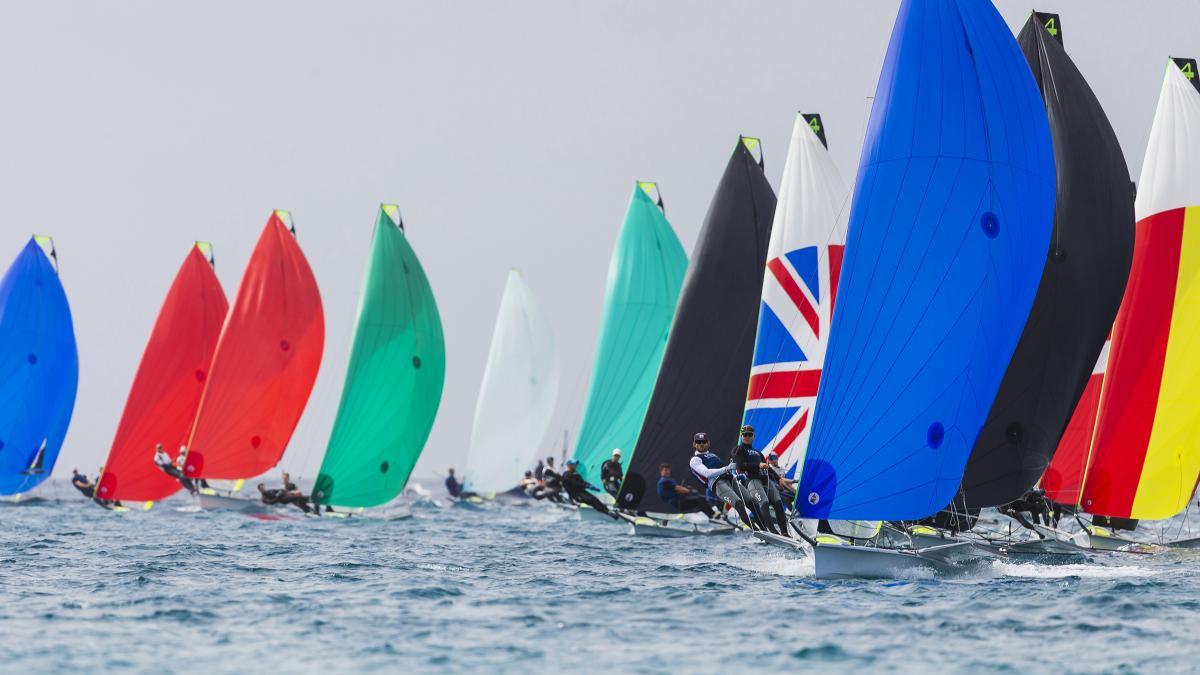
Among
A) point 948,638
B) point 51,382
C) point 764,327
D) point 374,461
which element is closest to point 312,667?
point 948,638

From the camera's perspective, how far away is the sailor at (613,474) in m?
33.5

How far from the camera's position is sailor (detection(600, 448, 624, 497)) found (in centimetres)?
3355

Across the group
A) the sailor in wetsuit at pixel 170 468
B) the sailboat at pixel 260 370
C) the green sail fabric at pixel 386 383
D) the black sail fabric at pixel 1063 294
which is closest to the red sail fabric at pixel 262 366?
the sailboat at pixel 260 370

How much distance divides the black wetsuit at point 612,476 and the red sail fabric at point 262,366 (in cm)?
1271

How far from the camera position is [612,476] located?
33750 millimetres

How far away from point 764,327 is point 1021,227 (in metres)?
10.2

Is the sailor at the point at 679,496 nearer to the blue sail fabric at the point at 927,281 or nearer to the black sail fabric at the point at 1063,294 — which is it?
the black sail fabric at the point at 1063,294

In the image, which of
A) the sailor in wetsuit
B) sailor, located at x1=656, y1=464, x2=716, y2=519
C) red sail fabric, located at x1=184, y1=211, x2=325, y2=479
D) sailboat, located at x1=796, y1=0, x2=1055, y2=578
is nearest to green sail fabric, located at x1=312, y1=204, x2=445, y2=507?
red sail fabric, located at x1=184, y1=211, x2=325, y2=479

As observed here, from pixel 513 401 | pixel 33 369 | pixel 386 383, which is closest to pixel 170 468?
pixel 386 383

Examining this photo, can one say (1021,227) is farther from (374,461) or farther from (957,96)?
(374,461)

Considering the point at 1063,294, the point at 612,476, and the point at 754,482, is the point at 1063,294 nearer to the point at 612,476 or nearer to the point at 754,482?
the point at 754,482

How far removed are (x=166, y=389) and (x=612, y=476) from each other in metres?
17.7

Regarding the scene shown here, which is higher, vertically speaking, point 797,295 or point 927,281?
point 797,295

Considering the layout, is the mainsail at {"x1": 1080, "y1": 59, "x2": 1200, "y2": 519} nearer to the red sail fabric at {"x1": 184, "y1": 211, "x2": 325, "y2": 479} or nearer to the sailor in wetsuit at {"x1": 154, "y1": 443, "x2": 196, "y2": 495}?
the red sail fabric at {"x1": 184, "y1": 211, "x2": 325, "y2": 479}
